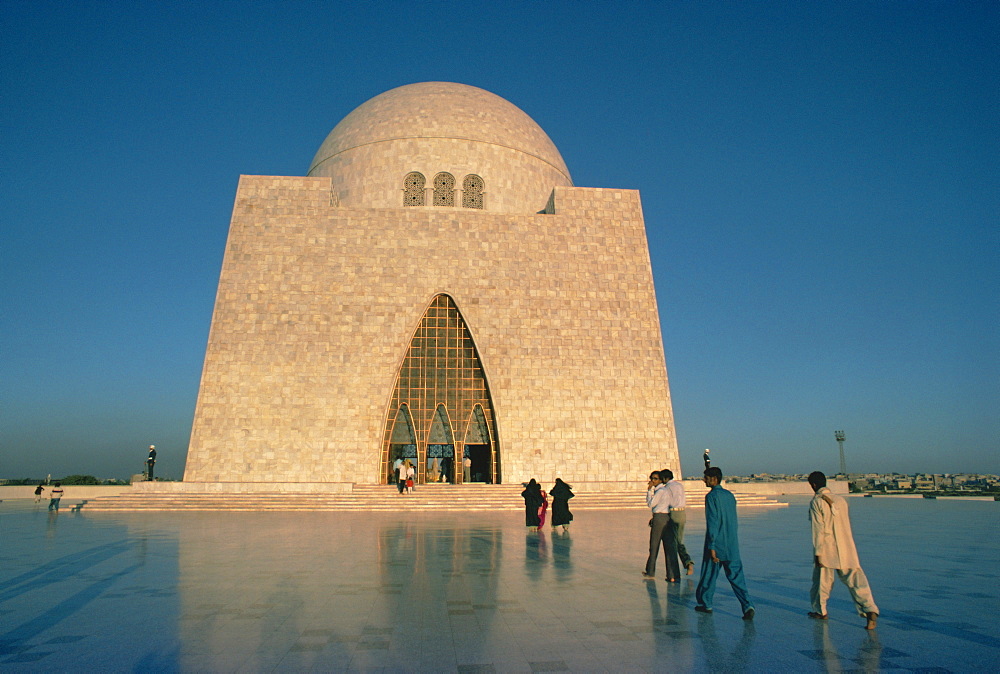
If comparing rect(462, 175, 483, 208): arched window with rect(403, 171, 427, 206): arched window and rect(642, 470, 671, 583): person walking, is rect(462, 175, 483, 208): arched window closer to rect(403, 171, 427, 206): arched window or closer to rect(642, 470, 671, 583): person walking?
rect(403, 171, 427, 206): arched window

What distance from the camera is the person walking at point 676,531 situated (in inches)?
224

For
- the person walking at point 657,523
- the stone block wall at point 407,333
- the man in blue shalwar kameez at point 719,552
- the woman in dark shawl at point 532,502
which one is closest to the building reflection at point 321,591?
the woman in dark shawl at point 532,502

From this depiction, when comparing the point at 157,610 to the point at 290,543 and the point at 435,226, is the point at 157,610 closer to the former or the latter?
the point at 290,543

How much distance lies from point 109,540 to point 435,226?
1322 cm

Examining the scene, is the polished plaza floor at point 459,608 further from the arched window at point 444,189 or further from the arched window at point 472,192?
the arched window at point 472,192

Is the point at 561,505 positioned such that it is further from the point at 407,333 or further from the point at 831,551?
the point at 407,333

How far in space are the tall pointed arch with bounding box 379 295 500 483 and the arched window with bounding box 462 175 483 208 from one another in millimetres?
4519

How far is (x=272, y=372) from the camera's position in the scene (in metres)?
18.1

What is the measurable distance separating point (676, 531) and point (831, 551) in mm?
1701

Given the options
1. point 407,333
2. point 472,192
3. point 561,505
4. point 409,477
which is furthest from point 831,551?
point 472,192

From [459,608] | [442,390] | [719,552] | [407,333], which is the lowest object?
[459,608]

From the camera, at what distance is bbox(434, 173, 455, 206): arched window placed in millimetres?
22016

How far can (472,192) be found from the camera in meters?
22.3

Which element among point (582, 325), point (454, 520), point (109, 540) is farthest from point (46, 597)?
point (582, 325)
